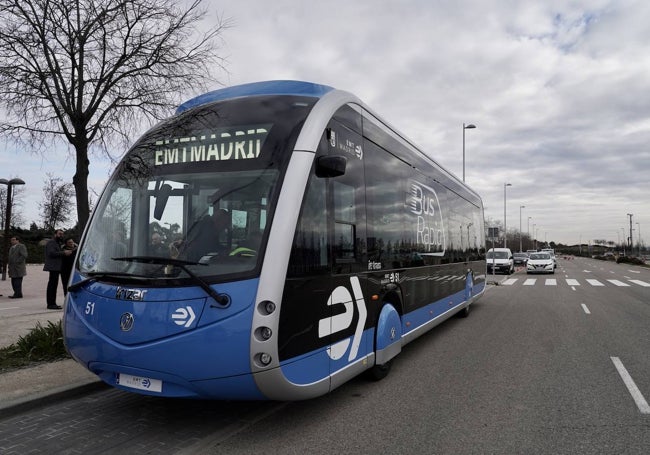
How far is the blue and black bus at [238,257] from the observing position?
3.88 m

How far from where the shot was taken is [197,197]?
438 cm

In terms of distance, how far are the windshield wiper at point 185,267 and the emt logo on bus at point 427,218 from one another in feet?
13.4

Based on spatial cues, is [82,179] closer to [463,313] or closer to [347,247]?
[347,247]

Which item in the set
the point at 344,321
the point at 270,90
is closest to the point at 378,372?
the point at 344,321

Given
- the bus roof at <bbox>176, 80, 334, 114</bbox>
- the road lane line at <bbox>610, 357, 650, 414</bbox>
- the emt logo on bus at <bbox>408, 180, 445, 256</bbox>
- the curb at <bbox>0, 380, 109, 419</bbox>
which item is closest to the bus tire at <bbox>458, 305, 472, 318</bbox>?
the emt logo on bus at <bbox>408, 180, 445, 256</bbox>

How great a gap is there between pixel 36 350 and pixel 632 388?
7.42 meters

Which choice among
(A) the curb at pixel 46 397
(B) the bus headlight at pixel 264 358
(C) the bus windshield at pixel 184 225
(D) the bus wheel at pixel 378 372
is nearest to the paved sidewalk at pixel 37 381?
(A) the curb at pixel 46 397

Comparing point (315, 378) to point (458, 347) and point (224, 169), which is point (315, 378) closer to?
point (224, 169)

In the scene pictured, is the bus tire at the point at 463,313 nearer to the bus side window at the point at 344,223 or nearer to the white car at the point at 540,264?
the bus side window at the point at 344,223

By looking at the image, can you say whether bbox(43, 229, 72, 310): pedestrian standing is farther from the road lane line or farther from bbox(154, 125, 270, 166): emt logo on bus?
the road lane line

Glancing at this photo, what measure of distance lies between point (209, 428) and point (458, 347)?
4.98 meters

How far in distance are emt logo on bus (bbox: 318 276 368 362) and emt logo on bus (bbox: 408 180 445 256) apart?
2.51 metres

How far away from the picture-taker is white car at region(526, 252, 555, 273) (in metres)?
33.7

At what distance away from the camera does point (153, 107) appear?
9336mm
